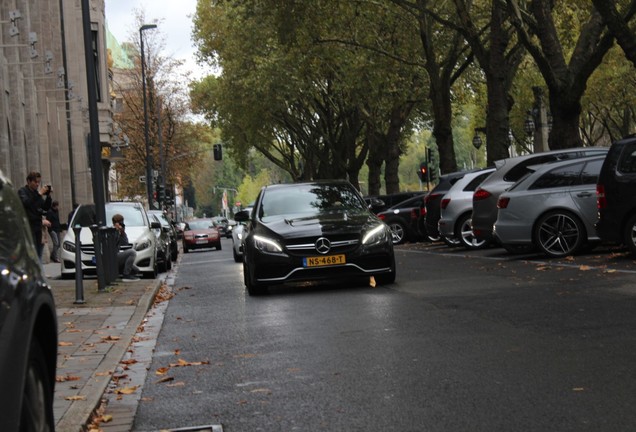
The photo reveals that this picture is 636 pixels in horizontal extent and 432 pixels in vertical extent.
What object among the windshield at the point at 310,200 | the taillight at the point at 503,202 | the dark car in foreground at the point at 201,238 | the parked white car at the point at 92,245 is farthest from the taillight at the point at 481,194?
the dark car in foreground at the point at 201,238

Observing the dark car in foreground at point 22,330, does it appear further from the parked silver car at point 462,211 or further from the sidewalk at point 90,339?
the parked silver car at point 462,211

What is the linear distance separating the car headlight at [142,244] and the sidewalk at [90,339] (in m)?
3.54

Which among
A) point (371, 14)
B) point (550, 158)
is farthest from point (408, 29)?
point (550, 158)

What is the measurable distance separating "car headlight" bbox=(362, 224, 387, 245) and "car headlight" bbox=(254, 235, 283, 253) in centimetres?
112

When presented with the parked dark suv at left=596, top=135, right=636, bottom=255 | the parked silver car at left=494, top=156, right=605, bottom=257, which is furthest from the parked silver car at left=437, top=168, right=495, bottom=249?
the parked dark suv at left=596, top=135, right=636, bottom=255

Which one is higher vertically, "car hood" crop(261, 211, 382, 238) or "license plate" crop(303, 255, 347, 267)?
"car hood" crop(261, 211, 382, 238)

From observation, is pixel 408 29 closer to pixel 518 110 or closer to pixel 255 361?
pixel 255 361

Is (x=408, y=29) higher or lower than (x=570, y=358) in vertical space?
higher

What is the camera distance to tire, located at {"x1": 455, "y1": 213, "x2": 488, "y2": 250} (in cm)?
2406

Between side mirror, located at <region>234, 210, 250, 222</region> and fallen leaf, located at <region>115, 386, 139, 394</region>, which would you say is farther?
side mirror, located at <region>234, 210, 250, 222</region>

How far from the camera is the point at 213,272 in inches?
967

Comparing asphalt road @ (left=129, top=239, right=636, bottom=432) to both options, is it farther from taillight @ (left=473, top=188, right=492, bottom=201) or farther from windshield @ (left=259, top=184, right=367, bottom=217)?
taillight @ (left=473, top=188, right=492, bottom=201)

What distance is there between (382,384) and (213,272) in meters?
17.7

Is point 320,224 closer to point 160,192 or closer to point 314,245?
point 314,245
